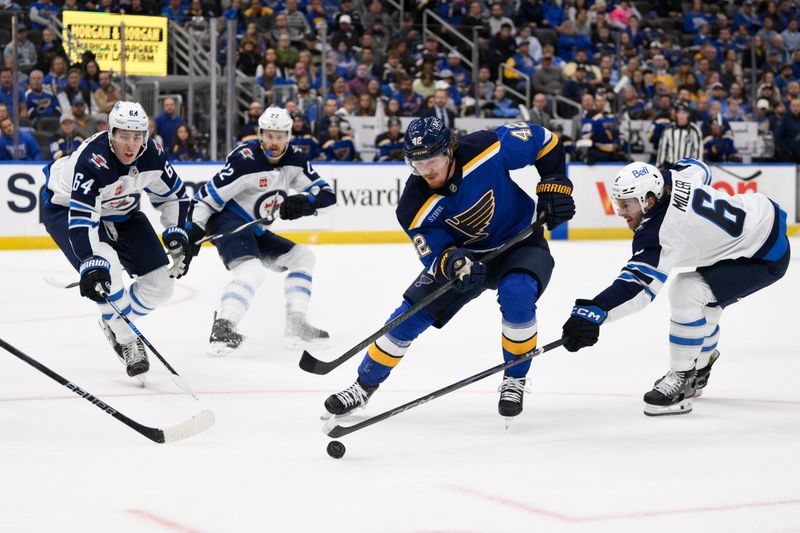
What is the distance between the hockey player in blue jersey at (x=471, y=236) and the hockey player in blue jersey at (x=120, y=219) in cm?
128

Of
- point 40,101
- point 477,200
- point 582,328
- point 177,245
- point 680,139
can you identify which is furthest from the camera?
point 680,139

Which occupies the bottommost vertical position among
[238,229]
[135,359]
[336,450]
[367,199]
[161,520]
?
[367,199]

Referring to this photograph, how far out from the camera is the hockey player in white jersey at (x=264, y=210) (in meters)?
6.17

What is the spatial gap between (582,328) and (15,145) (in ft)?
27.6

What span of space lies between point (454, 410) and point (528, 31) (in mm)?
11079

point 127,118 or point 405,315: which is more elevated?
point 127,118

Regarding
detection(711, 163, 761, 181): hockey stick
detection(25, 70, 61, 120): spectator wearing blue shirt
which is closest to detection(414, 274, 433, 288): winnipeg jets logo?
detection(25, 70, 61, 120): spectator wearing blue shirt

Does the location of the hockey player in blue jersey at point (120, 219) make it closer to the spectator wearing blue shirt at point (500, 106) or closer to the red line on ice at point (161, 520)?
the red line on ice at point (161, 520)

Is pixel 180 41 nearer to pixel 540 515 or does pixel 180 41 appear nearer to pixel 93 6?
pixel 93 6

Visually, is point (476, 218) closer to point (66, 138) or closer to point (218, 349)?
point (218, 349)

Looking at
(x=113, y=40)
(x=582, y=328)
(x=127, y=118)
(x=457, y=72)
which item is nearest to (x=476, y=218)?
(x=582, y=328)

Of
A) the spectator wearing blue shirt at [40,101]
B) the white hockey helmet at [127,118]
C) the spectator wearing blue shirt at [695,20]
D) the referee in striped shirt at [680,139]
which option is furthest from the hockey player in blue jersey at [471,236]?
the spectator wearing blue shirt at [695,20]

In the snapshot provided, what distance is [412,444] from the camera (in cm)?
384

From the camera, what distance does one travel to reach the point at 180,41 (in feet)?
37.9
